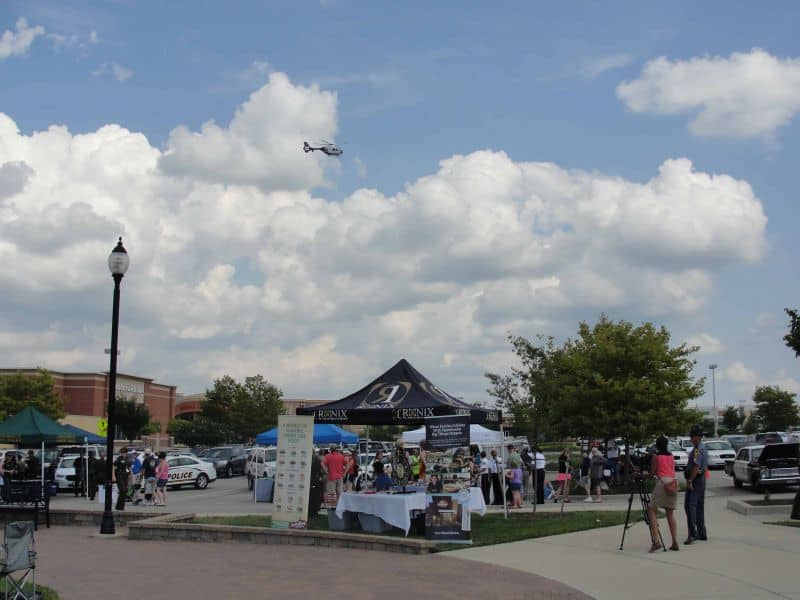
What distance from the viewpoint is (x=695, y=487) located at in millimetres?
13586

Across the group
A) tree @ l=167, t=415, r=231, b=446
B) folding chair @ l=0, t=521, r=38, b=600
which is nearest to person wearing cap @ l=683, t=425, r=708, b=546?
folding chair @ l=0, t=521, r=38, b=600

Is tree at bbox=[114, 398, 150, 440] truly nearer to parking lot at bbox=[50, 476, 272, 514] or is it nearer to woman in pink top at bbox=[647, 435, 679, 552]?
parking lot at bbox=[50, 476, 272, 514]

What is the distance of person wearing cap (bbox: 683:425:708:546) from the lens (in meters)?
13.4

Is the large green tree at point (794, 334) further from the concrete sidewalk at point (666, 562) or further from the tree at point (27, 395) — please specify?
the tree at point (27, 395)

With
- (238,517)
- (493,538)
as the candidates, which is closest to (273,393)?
(238,517)

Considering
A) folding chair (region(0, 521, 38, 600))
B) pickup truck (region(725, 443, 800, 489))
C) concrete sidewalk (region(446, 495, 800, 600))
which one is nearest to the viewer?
folding chair (region(0, 521, 38, 600))

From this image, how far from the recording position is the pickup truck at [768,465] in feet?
81.8

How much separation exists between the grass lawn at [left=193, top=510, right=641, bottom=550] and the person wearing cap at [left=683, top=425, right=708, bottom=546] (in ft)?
9.10

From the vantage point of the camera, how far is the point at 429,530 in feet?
48.6

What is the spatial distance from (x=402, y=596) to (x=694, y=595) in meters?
3.18

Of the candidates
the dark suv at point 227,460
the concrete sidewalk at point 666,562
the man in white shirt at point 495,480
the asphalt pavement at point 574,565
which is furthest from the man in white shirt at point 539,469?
the dark suv at point 227,460

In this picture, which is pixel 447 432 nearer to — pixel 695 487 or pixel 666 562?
pixel 695 487

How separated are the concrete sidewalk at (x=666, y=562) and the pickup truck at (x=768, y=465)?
30.5ft

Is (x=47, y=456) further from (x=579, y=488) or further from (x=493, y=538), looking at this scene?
(x=493, y=538)
